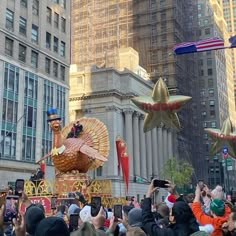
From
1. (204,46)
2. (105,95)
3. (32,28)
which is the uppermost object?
(32,28)

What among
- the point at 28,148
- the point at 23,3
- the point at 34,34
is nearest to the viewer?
the point at 28,148

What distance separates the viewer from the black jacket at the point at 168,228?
14.9 feet

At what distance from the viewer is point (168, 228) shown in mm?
4730

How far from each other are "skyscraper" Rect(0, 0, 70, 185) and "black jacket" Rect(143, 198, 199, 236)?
32492 mm

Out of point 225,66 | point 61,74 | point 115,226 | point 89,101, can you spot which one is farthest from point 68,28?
point 225,66

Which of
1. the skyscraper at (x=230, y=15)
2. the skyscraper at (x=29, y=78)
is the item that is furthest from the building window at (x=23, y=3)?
the skyscraper at (x=230, y=15)

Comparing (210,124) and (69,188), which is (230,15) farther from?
(69,188)

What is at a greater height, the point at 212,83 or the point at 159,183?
the point at 212,83

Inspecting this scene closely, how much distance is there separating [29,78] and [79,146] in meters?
27.8

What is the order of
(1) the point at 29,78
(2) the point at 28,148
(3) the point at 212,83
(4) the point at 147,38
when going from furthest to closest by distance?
(3) the point at 212,83 → (4) the point at 147,38 → (1) the point at 29,78 → (2) the point at 28,148

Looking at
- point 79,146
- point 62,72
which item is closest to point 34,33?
point 62,72

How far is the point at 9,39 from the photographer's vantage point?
39.8m

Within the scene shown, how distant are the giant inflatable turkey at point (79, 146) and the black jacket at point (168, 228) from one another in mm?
10782

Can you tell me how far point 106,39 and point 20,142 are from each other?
38169 millimetres
